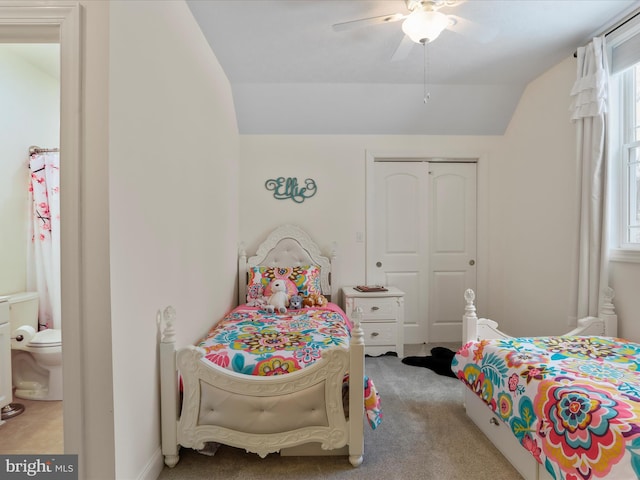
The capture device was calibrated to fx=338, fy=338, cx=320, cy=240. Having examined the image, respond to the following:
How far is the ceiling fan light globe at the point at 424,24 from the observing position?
1733 millimetres

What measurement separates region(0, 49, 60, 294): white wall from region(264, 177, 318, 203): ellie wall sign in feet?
6.48

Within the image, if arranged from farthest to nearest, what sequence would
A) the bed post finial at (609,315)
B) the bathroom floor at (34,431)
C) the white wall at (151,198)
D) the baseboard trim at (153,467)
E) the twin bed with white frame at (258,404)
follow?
1. the bed post finial at (609,315)
2. the bathroom floor at (34,431)
3. the twin bed with white frame at (258,404)
4. the baseboard trim at (153,467)
5. the white wall at (151,198)

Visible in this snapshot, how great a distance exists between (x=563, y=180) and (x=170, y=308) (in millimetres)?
3119

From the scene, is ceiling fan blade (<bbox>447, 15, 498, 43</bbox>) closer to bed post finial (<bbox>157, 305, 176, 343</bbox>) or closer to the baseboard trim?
bed post finial (<bbox>157, 305, 176, 343</bbox>)

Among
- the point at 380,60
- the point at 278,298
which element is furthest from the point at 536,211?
the point at 278,298

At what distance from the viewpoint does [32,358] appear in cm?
246

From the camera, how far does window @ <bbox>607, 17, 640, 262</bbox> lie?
7.50 feet

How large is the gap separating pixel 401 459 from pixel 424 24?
7.51 feet

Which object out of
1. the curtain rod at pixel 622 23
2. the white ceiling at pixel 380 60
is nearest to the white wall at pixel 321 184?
the white ceiling at pixel 380 60

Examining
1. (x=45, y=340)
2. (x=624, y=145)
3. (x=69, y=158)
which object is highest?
(x=624, y=145)

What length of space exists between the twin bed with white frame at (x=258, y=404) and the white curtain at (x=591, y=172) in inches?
73.8

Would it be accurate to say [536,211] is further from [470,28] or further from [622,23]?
[470,28]

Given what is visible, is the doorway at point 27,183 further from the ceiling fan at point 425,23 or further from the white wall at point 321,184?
the ceiling fan at point 425,23

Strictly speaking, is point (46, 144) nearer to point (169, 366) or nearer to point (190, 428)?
point (169, 366)
